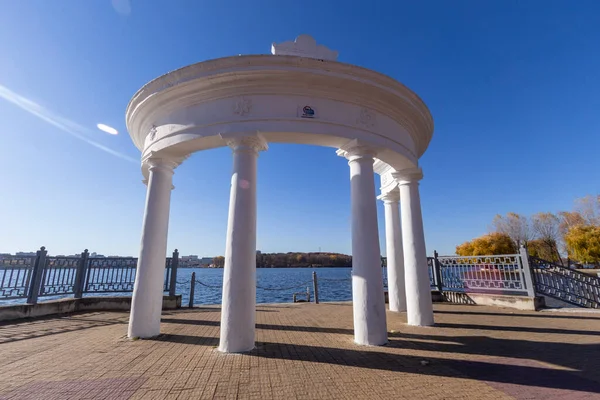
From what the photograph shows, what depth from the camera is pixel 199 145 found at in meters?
7.03

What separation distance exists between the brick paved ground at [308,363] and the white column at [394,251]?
7.36ft

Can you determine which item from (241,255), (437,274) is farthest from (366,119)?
(437,274)

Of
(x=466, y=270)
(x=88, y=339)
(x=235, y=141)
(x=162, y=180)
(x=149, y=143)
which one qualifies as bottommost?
(x=88, y=339)

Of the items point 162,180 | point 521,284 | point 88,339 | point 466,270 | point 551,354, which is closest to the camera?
point 551,354

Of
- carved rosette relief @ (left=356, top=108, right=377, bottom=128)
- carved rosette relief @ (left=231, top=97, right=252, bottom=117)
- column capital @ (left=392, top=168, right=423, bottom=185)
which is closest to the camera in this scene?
carved rosette relief @ (left=231, top=97, right=252, bottom=117)

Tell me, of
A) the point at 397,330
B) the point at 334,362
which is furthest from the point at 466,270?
the point at 334,362

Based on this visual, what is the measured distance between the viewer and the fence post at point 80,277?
11.3m

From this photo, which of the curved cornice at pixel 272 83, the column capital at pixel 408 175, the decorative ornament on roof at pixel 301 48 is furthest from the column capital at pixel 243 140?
the column capital at pixel 408 175

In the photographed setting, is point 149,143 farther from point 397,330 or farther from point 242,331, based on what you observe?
point 397,330

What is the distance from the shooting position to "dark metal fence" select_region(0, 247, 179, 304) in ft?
30.5

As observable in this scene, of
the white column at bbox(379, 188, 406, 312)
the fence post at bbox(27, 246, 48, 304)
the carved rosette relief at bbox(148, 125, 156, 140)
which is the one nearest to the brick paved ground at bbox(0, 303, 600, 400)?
the fence post at bbox(27, 246, 48, 304)

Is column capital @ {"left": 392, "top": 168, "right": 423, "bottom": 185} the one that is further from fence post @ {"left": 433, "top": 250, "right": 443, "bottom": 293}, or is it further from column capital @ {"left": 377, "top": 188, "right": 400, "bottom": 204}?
fence post @ {"left": 433, "top": 250, "right": 443, "bottom": 293}

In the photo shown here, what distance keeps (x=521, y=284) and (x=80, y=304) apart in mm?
17777

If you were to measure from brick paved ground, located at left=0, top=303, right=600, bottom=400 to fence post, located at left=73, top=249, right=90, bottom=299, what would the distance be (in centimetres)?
292
